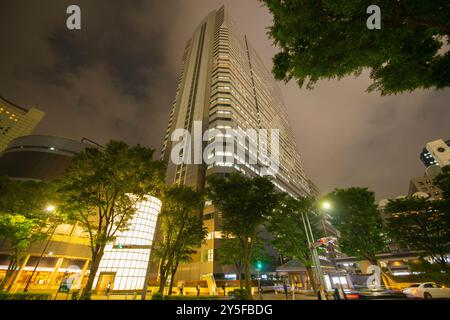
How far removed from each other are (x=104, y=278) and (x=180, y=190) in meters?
29.0

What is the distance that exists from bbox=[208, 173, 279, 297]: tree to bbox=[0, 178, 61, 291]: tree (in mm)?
16019

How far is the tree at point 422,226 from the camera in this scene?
2414 cm

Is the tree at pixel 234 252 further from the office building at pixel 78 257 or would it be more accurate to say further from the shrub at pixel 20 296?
the shrub at pixel 20 296

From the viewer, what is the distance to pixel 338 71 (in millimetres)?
8508

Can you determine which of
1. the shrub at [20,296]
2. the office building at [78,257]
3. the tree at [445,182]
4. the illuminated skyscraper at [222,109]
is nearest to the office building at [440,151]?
the illuminated skyscraper at [222,109]

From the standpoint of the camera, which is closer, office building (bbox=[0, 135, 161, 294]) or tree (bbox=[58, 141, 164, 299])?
tree (bbox=[58, 141, 164, 299])

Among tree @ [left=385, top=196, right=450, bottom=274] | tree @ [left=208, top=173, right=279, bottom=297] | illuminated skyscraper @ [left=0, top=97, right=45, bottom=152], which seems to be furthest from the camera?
illuminated skyscraper @ [left=0, top=97, right=45, bottom=152]

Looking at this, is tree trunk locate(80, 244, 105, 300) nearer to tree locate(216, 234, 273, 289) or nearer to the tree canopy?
tree locate(216, 234, 273, 289)

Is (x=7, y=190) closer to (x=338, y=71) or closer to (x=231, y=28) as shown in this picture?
(x=338, y=71)

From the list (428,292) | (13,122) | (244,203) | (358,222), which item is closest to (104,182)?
(244,203)

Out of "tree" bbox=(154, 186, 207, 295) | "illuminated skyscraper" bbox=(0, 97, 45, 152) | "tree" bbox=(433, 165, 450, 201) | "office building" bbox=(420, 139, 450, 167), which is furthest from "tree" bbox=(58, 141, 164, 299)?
"illuminated skyscraper" bbox=(0, 97, 45, 152)

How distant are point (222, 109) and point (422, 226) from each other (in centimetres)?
5782

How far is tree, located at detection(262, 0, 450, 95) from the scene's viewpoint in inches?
264
